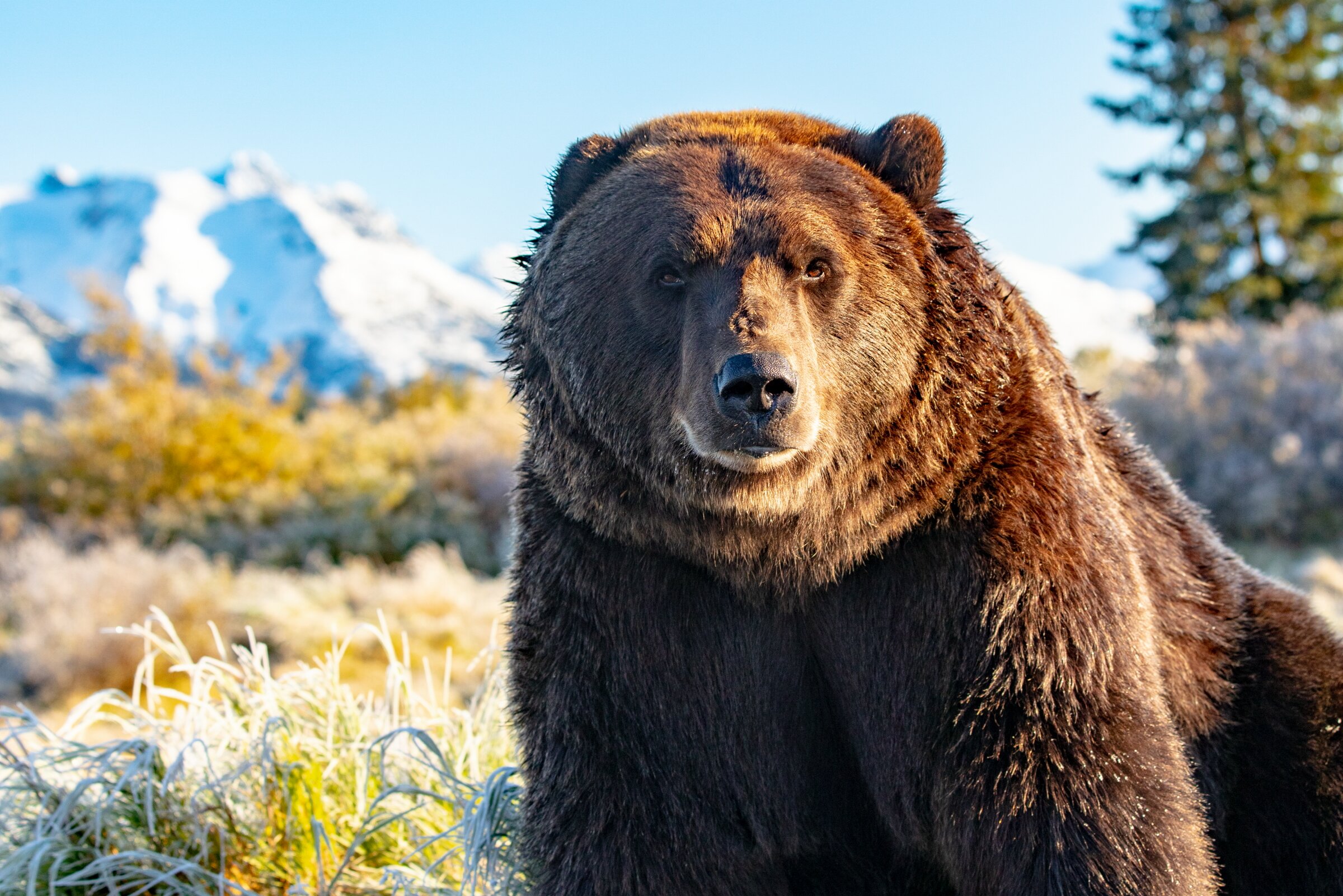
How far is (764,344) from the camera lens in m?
2.04

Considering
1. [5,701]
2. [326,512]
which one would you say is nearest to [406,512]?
[326,512]

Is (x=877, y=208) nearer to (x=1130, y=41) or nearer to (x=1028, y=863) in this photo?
(x=1028, y=863)

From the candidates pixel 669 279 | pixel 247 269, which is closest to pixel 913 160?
pixel 669 279

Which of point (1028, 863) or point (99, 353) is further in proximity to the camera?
point (99, 353)

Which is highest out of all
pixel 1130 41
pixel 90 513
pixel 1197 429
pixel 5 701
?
pixel 1130 41

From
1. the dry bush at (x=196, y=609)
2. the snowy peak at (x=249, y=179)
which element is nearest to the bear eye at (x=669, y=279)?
the dry bush at (x=196, y=609)

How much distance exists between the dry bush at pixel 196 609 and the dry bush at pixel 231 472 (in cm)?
174

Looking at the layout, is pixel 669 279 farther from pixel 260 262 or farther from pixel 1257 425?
pixel 260 262

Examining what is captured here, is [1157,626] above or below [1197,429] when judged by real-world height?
below

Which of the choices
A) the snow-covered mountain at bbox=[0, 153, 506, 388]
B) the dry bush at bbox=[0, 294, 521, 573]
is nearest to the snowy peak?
the snow-covered mountain at bbox=[0, 153, 506, 388]

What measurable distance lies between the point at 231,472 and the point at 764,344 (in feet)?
49.5

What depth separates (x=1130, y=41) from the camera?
20.6 metres

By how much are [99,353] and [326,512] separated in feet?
18.5

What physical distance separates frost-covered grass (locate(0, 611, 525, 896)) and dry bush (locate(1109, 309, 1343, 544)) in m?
10.3
